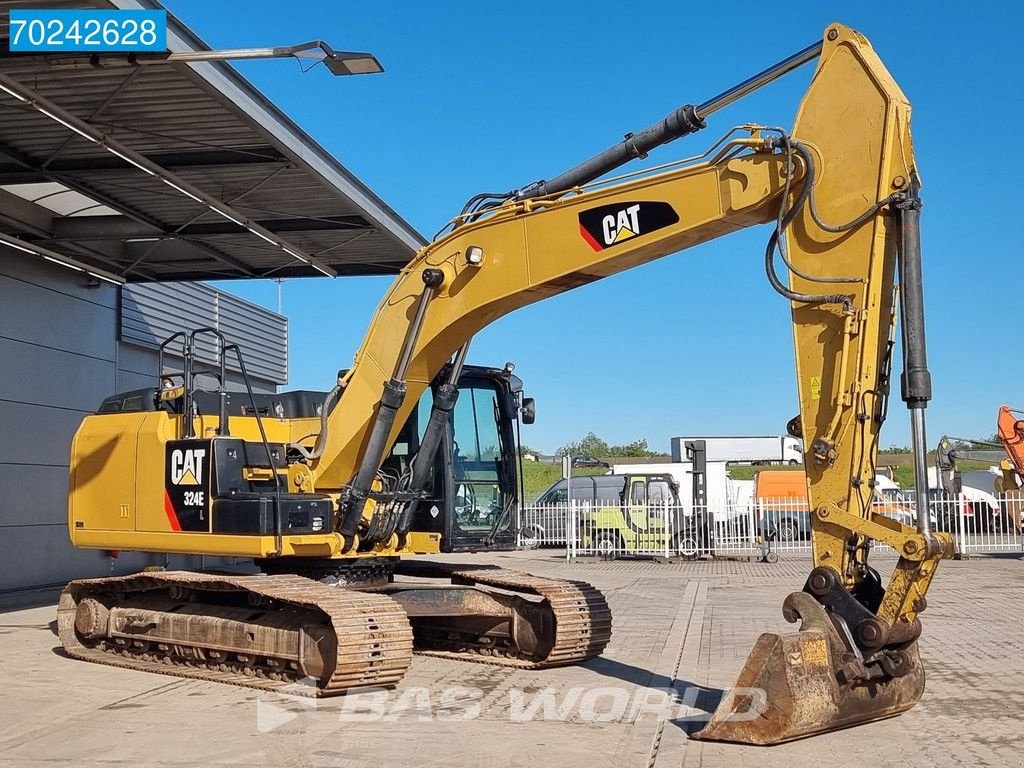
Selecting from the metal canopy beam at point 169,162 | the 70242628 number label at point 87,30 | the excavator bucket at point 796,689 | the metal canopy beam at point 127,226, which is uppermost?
the 70242628 number label at point 87,30

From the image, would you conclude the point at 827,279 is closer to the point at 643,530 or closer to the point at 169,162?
the point at 169,162

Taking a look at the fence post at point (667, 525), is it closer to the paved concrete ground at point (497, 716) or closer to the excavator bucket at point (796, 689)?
the paved concrete ground at point (497, 716)

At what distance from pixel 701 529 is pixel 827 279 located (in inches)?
738

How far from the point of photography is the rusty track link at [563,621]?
10.0 meters

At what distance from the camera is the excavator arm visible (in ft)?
22.8

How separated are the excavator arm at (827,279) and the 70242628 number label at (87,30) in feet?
13.2

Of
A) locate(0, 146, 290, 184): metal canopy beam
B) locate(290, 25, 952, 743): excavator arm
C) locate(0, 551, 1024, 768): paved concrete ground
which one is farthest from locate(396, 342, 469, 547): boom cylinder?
locate(0, 146, 290, 184): metal canopy beam

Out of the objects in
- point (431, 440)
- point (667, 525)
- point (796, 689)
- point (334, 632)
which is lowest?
point (796, 689)

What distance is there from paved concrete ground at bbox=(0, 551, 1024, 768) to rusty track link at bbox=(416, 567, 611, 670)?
0.54ft

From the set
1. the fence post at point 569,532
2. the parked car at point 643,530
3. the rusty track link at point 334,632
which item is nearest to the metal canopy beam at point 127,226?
the rusty track link at point 334,632

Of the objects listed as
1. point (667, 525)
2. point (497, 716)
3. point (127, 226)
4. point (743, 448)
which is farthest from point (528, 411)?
point (743, 448)

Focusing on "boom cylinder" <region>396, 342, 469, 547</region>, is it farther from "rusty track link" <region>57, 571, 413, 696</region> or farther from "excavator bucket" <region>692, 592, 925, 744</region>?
"excavator bucket" <region>692, 592, 925, 744</region>

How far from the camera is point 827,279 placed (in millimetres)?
7641

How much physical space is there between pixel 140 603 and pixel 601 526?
16129mm
